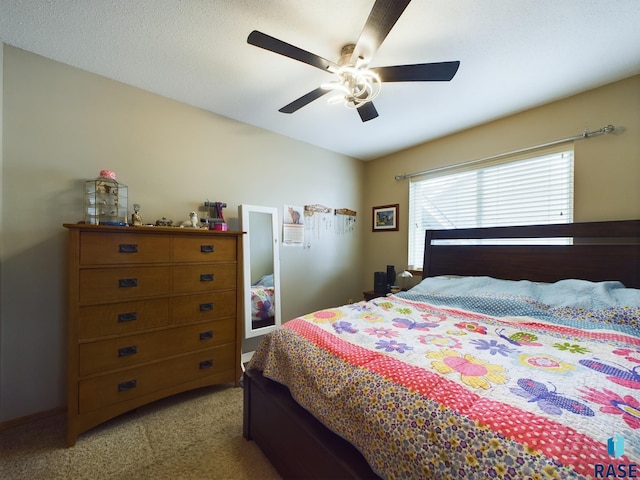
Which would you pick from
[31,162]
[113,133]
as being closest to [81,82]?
[113,133]

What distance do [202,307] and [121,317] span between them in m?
0.51

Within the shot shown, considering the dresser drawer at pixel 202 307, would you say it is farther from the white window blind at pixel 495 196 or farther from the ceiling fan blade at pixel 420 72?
the white window blind at pixel 495 196

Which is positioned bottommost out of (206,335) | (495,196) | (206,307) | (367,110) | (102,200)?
(206,335)

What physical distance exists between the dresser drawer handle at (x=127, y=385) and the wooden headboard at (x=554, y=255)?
2.76 m

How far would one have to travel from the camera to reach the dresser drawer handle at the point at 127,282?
5.56ft

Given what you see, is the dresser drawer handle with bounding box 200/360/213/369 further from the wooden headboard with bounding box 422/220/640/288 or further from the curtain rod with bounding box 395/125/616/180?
the curtain rod with bounding box 395/125/616/180

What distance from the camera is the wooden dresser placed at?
1574 millimetres

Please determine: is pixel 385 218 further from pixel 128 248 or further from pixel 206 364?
pixel 128 248

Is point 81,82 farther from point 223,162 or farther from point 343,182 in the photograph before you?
point 343,182

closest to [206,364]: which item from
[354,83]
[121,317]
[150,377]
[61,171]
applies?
[150,377]

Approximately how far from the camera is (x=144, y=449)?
1529mm

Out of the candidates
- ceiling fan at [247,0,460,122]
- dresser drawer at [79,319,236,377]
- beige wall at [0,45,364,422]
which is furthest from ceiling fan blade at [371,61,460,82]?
dresser drawer at [79,319,236,377]

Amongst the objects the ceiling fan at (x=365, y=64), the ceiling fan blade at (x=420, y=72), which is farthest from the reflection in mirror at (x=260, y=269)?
the ceiling fan blade at (x=420, y=72)

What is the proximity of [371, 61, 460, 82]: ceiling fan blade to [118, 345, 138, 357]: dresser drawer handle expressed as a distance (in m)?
2.33
